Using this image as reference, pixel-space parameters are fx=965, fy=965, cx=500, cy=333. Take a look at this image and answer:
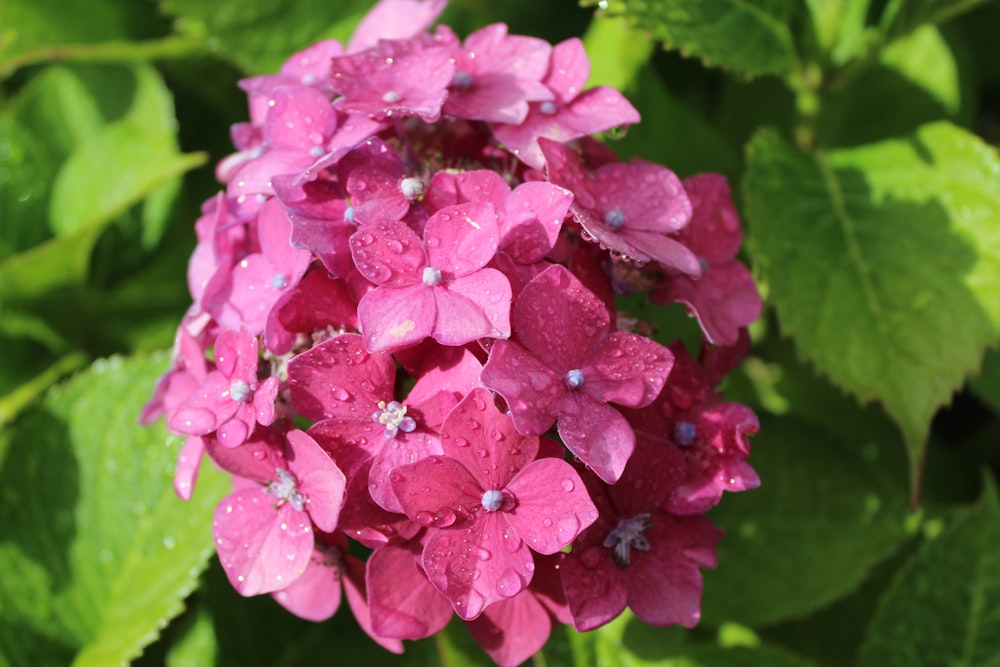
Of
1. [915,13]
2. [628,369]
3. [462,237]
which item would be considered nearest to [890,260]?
[915,13]

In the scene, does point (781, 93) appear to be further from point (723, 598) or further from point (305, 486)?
point (305, 486)

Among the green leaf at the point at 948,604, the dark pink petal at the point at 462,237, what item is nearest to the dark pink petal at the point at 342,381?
the dark pink petal at the point at 462,237

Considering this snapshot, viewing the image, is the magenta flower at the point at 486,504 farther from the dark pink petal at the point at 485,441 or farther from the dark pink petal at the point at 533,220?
the dark pink petal at the point at 533,220

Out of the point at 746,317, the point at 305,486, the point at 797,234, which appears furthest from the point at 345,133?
the point at 797,234

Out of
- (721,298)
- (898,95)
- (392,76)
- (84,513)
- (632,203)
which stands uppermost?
(392,76)

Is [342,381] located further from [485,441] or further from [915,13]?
[915,13]

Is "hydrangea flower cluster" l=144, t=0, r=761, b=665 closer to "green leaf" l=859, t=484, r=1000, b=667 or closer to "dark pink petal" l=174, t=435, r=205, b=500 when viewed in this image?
"dark pink petal" l=174, t=435, r=205, b=500
